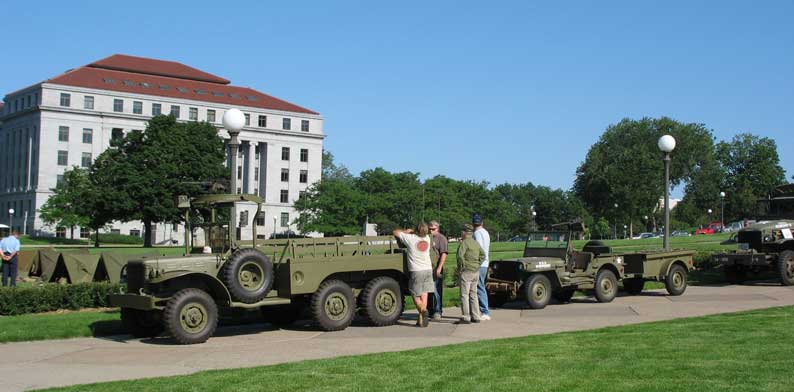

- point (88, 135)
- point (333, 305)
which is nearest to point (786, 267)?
point (333, 305)

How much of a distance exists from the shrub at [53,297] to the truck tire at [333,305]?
5417mm

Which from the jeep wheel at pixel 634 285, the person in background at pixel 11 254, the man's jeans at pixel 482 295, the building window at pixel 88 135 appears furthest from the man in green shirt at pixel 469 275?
the building window at pixel 88 135

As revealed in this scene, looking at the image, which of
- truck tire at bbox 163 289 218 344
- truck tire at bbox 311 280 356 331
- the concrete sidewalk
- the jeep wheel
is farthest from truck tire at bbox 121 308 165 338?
the jeep wheel

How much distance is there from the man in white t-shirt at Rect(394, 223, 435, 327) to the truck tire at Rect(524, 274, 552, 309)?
3.10 m

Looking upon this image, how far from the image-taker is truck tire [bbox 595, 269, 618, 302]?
17.0 meters

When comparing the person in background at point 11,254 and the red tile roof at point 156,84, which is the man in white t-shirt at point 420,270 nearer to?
the person in background at point 11,254

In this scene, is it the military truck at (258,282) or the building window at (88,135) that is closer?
the military truck at (258,282)

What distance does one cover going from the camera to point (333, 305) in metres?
13.0

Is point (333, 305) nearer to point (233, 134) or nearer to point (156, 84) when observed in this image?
point (233, 134)

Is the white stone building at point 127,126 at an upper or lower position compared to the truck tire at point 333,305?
upper

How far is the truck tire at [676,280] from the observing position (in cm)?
1852

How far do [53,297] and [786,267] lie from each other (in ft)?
57.2

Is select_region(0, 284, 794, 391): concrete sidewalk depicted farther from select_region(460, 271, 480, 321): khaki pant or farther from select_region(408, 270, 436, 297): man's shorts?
select_region(408, 270, 436, 297): man's shorts

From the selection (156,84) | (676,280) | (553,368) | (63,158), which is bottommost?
(553,368)
